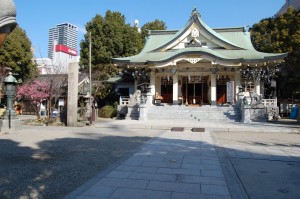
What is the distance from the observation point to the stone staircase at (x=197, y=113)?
2033 cm

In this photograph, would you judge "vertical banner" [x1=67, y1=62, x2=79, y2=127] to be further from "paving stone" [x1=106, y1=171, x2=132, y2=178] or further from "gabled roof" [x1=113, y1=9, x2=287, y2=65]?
"paving stone" [x1=106, y1=171, x2=132, y2=178]

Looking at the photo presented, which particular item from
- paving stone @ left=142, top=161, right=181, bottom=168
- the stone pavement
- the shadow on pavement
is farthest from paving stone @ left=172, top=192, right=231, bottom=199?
paving stone @ left=142, top=161, right=181, bottom=168

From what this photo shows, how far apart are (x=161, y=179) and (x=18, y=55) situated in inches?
1100

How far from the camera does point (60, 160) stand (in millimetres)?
7051

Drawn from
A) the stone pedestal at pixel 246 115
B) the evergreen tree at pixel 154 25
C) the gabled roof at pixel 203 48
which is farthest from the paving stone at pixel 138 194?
the evergreen tree at pixel 154 25

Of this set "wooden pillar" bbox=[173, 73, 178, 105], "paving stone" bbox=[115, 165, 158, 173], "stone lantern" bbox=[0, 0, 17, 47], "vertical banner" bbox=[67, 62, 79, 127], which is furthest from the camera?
"wooden pillar" bbox=[173, 73, 178, 105]

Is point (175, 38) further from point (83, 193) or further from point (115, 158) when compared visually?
point (83, 193)

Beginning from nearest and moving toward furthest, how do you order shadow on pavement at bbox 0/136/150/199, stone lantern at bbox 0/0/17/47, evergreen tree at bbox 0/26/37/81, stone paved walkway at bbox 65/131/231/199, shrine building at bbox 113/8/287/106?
1. stone lantern at bbox 0/0/17/47
2. stone paved walkway at bbox 65/131/231/199
3. shadow on pavement at bbox 0/136/150/199
4. shrine building at bbox 113/8/287/106
5. evergreen tree at bbox 0/26/37/81

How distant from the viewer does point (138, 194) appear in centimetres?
446

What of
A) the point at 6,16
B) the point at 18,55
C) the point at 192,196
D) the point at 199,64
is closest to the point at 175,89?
the point at 199,64

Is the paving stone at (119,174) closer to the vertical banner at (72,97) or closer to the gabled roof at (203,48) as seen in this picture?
the vertical banner at (72,97)

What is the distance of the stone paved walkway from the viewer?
14.7ft

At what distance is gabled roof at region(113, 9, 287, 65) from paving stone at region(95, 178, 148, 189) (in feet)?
62.9

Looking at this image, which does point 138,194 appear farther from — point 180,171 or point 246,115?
point 246,115
